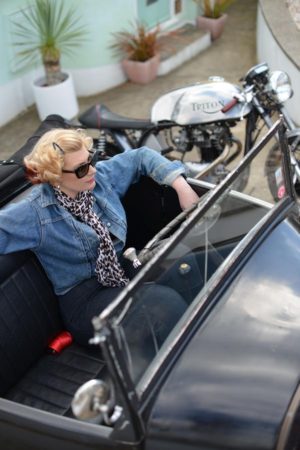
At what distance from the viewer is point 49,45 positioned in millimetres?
5480

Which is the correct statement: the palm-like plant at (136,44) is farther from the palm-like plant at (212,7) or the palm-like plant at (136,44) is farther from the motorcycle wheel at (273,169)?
the motorcycle wheel at (273,169)

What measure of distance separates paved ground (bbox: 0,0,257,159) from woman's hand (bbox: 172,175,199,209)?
3.18 meters

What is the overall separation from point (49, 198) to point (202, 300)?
79cm

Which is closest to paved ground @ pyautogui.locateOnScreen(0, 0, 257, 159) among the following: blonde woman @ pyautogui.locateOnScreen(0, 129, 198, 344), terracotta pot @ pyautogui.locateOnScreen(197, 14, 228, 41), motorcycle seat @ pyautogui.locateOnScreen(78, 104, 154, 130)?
terracotta pot @ pyautogui.locateOnScreen(197, 14, 228, 41)

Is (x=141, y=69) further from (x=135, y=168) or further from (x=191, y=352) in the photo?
(x=191, y=352)

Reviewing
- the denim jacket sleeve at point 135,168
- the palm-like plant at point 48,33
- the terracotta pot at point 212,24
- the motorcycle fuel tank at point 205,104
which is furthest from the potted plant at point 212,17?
the denim jacket sleeve at point 135,168

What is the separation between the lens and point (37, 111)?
6.08 metres

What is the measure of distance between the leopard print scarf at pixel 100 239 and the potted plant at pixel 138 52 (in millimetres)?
4350

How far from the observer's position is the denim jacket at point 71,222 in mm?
2213

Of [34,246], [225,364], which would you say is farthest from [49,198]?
[225,364]

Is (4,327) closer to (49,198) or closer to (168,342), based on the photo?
(49,198)

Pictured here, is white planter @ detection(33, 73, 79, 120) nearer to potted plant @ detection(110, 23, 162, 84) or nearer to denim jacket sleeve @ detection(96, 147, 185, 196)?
potted plant @ detection(110, 23, 162, 84)

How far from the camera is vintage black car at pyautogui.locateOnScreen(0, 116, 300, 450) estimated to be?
158 centimetres

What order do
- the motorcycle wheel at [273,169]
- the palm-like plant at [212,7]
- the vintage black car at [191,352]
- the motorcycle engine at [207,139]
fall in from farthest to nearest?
the palm-like plant at [212,7]
the motorcycle engine at [207,139]
the motorcycle wheel at [273,169]
the vintage black car at [191,352]
